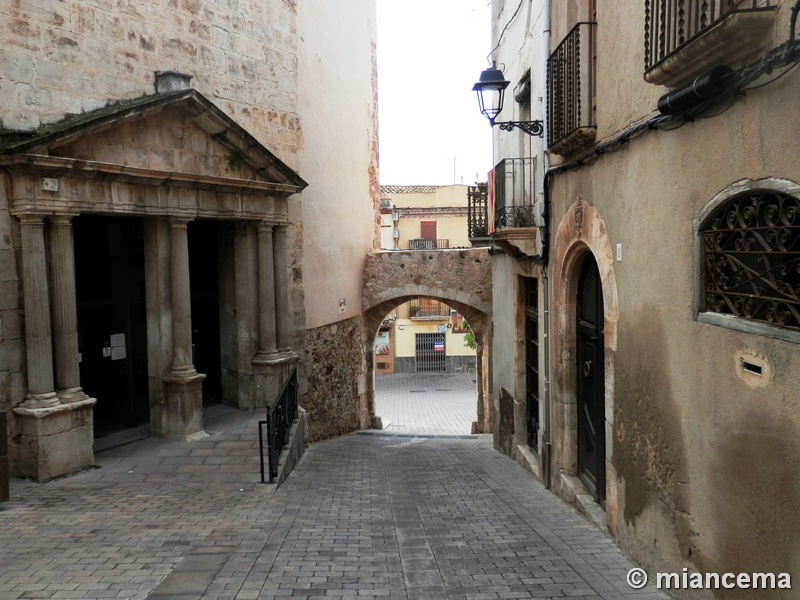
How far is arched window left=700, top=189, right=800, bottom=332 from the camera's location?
3.09 m

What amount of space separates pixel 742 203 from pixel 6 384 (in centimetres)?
691

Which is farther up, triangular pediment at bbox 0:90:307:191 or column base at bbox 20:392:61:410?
triangular pediment at bbox 0:90:307:191

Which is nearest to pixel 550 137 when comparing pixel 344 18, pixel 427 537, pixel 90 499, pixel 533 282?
pixel 533 282

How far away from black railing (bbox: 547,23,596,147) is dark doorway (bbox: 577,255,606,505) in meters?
1.38

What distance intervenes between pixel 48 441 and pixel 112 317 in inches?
94.8

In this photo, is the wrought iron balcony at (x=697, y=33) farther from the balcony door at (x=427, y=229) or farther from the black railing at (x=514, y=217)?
the balcony door at (x=427, y=229)

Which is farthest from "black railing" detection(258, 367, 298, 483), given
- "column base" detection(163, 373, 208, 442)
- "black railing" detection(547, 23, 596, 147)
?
"black railing" detection(547, 23, 596, 147)

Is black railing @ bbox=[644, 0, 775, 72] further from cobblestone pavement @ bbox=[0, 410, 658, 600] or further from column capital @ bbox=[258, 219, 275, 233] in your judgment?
column capital @ bbox=[258, 219, 275, 233]

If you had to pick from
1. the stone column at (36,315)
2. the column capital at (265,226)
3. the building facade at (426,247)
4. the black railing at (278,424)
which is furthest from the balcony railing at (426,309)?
the stone column at (36,315)

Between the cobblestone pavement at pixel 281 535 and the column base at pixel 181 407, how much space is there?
0.20m

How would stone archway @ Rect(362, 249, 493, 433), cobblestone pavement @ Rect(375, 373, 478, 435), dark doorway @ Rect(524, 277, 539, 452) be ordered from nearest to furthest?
dark doorway @ Rect(524, 277, 539, 452), stone archway @ Rect(362, 249, 493, 433), cobblestone pavement @ Rect(375, 373, 478, 435)

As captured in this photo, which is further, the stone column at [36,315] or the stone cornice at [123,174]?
the stone column at [36,315]

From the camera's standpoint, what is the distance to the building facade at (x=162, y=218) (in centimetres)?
699

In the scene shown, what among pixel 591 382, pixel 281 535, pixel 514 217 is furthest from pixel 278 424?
pixel 514 217
